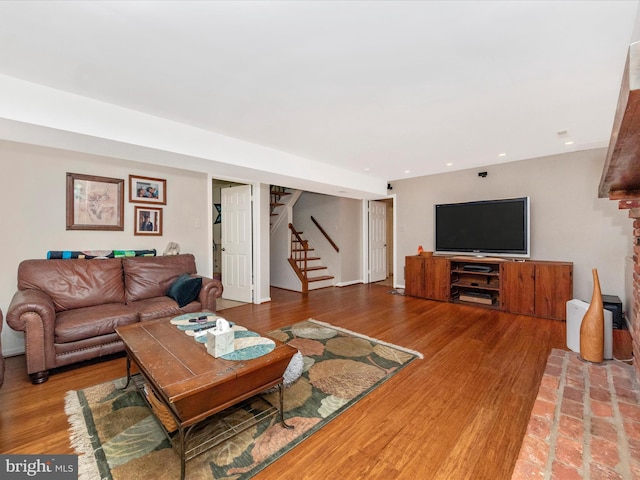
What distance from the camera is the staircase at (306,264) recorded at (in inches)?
235

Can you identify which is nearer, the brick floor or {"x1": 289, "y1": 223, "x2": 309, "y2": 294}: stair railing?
the brick floor

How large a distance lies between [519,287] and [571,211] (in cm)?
128

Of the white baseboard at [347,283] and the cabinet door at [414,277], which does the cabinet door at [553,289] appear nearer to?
the cabinet door at [414,277]

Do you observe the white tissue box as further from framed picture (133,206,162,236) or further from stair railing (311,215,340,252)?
stair railing (311,215,340,252)

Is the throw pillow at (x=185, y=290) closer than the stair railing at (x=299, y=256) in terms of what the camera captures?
Yes

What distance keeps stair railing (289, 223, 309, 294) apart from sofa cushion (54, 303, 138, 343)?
324 cm

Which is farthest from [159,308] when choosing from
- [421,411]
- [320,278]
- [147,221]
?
[320,278]

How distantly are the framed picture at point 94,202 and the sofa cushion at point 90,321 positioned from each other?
1022 mm

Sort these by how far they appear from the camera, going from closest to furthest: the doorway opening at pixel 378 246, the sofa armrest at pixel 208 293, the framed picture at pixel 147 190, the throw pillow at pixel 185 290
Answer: the throw pillow at pixel 185 290 < the sofa armrest at pixel 208 293 < the framed picture at pixel 147 190 < the doorway opening at pixel 378 246

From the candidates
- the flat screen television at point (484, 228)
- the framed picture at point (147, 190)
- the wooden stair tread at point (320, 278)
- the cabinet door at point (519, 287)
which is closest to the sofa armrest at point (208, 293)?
the framed picture at point (147, 190)

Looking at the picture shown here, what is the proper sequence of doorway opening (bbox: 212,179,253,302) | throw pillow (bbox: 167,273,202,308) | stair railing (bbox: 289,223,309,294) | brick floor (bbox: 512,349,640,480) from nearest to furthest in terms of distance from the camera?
brick floor (bbox: 512,349,640,480) < throw pillow (bbox: 167,273,202,308) < doorway opening (bbox: 212,179,253,302) < stair railing (bbox: 289,223,309,294)

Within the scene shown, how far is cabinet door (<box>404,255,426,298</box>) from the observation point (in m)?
5.10

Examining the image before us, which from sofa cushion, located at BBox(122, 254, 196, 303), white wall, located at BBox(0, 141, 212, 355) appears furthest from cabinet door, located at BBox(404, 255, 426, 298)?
white wall, located at BBox(0, 141, 212, 355)

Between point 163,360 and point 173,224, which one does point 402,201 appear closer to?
point 173,224
